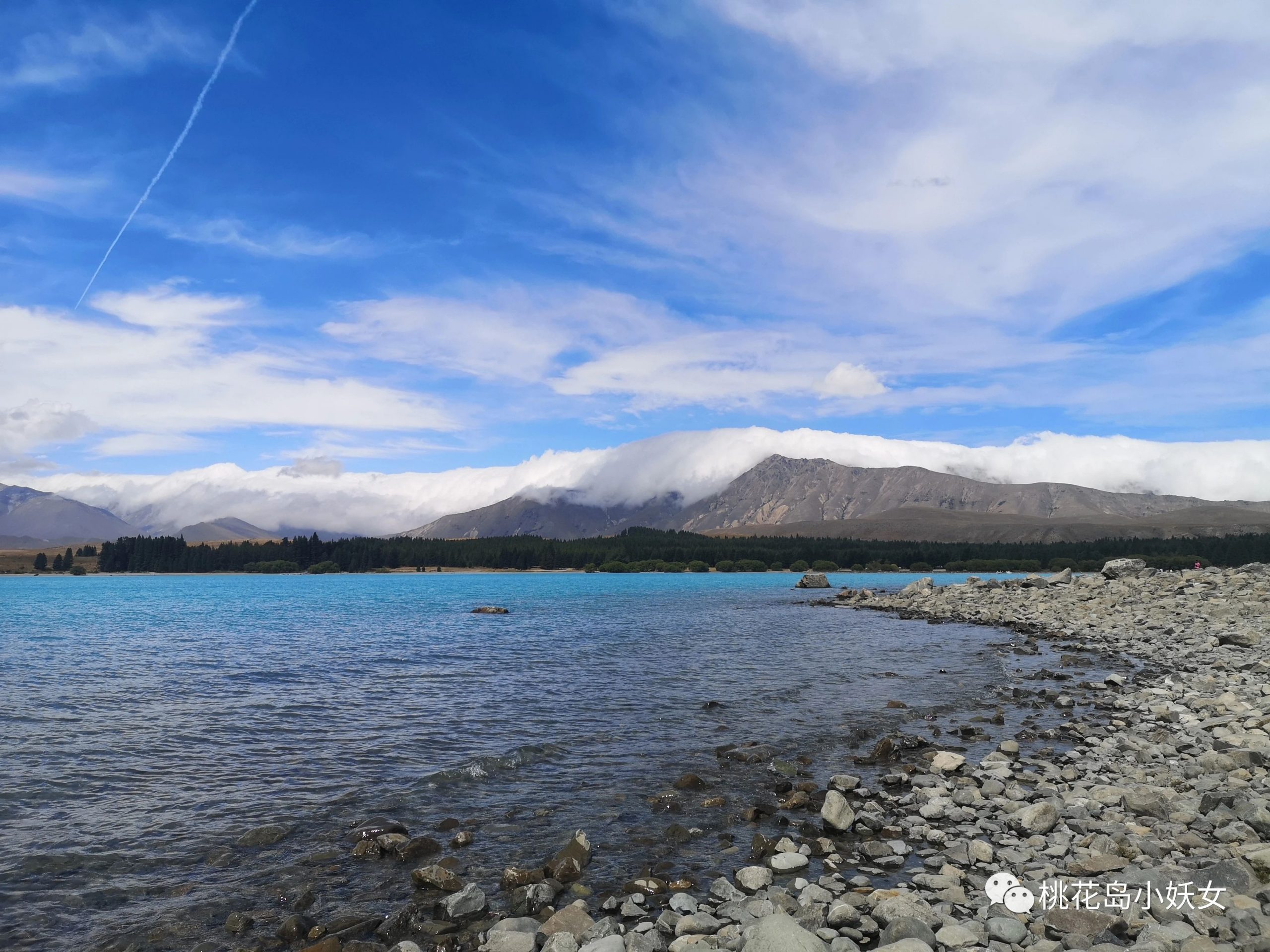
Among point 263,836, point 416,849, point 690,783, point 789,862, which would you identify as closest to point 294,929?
point 416,849

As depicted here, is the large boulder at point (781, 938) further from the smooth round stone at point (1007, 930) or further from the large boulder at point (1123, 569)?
the large boulder at point (1123, 569)

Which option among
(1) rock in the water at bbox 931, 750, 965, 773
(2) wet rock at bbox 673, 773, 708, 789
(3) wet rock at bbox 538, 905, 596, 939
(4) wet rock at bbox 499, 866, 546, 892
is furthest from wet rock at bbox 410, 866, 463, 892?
(1) rock in the water at bbox 931, 750, 965, 773

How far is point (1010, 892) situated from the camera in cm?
1012

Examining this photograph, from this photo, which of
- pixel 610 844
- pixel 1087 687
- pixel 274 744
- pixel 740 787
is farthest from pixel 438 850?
pixel 1087 687

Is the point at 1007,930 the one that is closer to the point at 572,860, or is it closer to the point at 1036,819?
the point at 1036,819

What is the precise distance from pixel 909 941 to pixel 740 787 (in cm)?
819

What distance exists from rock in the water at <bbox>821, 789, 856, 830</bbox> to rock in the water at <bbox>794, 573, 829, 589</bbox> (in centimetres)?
12708

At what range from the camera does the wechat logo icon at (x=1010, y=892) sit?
977 centimetres

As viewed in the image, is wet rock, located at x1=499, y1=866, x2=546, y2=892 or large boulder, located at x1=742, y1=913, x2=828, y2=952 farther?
wet rock, located at x1=499, y1=866, x2=546, y2=892

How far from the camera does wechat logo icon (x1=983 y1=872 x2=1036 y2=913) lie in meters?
9.77

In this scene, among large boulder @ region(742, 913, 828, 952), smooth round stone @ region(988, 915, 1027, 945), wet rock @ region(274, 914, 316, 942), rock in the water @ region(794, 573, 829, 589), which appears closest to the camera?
large boulder @ region(742, 913, 828, 952)

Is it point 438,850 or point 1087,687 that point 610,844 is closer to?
point 438,850

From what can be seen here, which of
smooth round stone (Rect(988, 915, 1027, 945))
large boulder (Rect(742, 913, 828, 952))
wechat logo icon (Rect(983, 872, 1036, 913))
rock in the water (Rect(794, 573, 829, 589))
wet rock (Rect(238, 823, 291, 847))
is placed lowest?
rock in the water (Rect(794, 573, 829, 589))

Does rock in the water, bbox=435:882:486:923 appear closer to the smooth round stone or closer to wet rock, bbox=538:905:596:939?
wet rock, bbox=538:905:596:939
